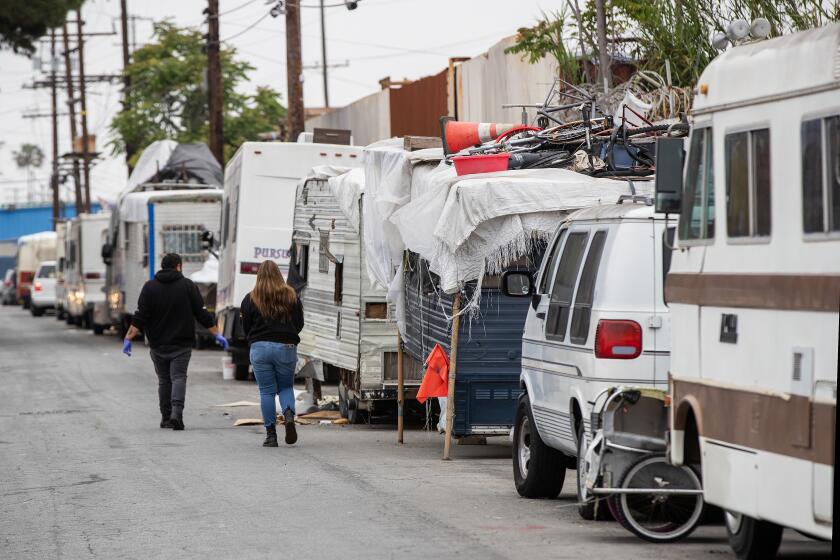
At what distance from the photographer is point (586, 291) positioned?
10.0 metres

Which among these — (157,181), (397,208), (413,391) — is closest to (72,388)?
(413,391)

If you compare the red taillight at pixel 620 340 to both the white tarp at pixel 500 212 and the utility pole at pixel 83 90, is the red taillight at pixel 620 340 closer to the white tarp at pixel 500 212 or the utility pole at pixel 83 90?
the white tarp at pixel 500 212

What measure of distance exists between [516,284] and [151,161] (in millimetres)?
26452

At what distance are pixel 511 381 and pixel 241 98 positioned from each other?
4223cm

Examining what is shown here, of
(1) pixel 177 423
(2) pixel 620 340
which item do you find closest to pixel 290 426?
(1) pixel 177 423

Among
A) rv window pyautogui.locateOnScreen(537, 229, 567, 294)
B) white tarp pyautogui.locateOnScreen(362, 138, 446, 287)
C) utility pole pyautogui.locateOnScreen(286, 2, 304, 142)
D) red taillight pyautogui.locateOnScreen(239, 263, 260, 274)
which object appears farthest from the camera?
utility pole pyautogui.locateOnScreen(286, 2, 304, 142)

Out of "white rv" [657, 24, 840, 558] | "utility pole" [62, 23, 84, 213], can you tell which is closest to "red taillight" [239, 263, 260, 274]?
"white rv" [657, 24, 840, 558]

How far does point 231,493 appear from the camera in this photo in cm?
1167

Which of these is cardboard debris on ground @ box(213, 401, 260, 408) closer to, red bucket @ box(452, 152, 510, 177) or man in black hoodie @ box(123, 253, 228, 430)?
man in black hoodie @ box(123, 253, 228, 430)

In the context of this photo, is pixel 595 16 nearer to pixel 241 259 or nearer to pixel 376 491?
pixel 241 259

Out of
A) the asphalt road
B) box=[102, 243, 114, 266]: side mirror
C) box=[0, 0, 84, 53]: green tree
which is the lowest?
the asphalt road

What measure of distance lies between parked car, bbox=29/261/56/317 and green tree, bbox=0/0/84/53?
57.9 ft

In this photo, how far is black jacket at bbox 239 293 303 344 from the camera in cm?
1494

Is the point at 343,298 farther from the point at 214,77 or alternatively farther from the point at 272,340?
the point at 214,77
